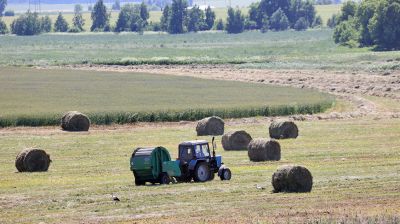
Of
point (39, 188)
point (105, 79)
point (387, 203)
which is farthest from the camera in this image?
point (105, 79)

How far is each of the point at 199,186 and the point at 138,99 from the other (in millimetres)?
35965

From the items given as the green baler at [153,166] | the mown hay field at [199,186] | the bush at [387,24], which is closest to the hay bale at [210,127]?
the mown hay field at [199,186]

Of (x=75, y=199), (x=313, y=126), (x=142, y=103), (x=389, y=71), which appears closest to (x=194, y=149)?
(x=75, y=199)

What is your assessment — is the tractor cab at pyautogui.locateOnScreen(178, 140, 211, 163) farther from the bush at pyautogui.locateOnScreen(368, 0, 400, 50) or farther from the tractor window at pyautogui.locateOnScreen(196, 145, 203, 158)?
the bush at pyautogui.locateOnScreen(368, 0, 400, 50)

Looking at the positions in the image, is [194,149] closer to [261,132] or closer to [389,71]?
[261,132]

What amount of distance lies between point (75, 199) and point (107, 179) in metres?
5.09

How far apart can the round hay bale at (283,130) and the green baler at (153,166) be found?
45.9 ft

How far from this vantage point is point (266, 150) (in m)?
38.6

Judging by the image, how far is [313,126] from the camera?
174ft

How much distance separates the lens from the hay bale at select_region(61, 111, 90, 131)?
51344 mm

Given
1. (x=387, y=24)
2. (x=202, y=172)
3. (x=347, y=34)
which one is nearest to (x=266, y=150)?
(x=202, y=172)

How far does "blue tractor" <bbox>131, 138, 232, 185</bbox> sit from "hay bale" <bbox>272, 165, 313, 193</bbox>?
4004 millimetres

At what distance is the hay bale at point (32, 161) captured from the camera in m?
37.1

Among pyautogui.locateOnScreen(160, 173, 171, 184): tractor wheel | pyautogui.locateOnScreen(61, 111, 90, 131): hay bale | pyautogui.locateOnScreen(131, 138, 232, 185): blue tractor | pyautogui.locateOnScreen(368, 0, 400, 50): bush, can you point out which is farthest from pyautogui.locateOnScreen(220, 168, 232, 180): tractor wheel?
pyautogui.locateOnScreen(368, 0, 400, 50): bush
